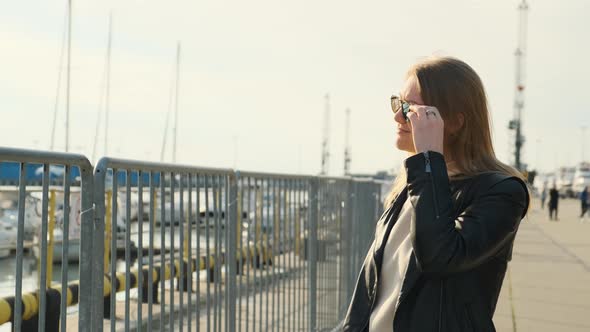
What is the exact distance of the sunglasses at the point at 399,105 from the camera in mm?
2436

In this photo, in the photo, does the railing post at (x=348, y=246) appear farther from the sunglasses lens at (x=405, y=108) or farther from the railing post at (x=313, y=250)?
the sunglasses lens at (x=405, y=108)

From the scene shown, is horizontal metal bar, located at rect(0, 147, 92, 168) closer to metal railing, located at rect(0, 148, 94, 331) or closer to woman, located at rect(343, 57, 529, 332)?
metal railing, located at rect(0, 148, 94, 331)

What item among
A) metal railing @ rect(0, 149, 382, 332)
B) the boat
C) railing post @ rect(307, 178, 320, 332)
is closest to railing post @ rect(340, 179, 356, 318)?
metal railing @ rect(0, 149, 382, 332)

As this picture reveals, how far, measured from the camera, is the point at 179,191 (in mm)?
3650

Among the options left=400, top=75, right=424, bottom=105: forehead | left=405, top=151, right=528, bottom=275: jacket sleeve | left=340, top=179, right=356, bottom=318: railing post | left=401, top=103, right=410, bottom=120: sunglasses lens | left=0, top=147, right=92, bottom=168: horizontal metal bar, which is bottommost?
left=340, top=179, right=356, bottom=318: railing post

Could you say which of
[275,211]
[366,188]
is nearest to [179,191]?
[275,211]

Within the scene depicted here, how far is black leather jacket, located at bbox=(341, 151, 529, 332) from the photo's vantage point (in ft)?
7.17

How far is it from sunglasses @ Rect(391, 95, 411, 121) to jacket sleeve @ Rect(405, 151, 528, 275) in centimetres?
21

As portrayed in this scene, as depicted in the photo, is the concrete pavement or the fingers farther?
the concrete pavement

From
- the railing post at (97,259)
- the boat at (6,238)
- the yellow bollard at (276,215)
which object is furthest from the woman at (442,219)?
the yellow bollard at (276,215)

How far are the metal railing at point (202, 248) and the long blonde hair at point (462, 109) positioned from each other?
1.19 m

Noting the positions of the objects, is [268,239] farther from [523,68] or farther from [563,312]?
[523,68]

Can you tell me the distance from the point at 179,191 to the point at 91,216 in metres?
Result: 0.85

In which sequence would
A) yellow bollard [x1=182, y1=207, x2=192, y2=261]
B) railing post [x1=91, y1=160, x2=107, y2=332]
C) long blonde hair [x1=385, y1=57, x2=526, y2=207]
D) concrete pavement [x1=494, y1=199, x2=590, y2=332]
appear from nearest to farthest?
long blonde hair [x1=385, y1=57, x2=526, y2=207] < railing post [x1=91, y1=160, x2=107, y2=332] < yellow bollard [x1=182, y1=207, x2=192, y2=261] < concrete pavement [x1=494, y1=199, x2=590, y2=332]
